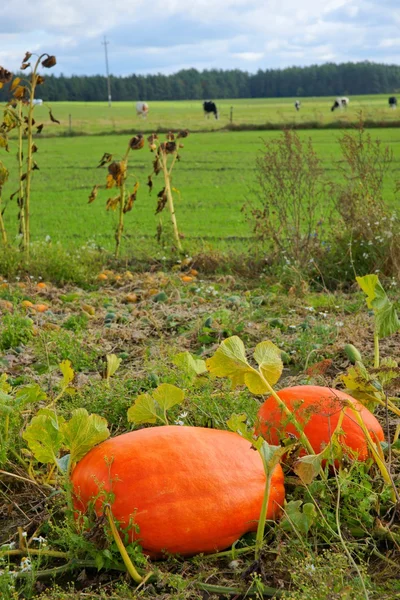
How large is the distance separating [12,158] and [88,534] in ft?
87.5

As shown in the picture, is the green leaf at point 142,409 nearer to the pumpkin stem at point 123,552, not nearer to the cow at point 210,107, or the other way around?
the pumpkin stem at point 123,552

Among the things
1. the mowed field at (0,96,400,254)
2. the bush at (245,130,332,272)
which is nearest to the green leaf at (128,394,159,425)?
the bush at (245,130,332,272)

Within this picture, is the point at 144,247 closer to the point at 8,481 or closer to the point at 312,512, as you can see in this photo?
the point at 8,481

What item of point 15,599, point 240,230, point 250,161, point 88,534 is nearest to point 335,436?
point 88,534

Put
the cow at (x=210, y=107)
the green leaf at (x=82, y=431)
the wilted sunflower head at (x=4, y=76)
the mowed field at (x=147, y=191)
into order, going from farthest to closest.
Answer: the cow at (x=210, y=107)
the mowed field at (x=147, y=191)
the wilted sunflower head at (x=4, y=76)
the green leaf at (x=82, y=431)

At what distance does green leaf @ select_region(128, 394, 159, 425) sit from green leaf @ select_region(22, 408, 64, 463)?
1.03 ft

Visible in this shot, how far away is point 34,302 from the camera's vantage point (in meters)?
5.96

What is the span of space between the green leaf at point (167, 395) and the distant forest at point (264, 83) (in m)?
120

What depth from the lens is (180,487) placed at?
2186mm

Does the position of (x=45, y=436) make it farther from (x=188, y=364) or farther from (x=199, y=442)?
(x=188, y=364)

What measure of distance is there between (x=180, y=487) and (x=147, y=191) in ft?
54.7

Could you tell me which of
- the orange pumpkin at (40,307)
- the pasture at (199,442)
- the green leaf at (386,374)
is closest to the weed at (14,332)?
the pasture at (199,442)

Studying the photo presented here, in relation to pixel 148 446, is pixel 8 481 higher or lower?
lower

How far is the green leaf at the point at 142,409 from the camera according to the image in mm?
→ 2518
